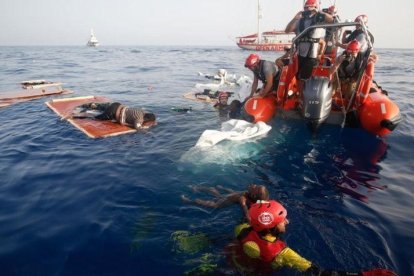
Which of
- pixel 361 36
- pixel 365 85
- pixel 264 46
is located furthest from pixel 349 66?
pixel 264 46

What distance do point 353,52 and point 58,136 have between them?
7904 millimetres

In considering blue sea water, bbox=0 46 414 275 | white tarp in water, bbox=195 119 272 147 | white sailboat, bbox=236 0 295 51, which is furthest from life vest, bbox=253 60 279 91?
white sailboat, bbox=236 0 295 51

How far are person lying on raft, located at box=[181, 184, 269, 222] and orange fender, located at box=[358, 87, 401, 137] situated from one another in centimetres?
428

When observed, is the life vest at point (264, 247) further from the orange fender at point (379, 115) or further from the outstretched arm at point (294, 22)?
the outstretched arm at point (294, 22)

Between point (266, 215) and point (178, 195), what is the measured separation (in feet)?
7.51

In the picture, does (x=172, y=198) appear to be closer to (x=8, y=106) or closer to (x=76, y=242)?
(x=76, y=242)

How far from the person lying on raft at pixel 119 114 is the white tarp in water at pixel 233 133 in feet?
8.35

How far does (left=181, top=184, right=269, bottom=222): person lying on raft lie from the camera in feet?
13.0

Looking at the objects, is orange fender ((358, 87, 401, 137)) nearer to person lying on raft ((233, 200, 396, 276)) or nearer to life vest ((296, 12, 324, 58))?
life vest ((296, 12, 324, 58))

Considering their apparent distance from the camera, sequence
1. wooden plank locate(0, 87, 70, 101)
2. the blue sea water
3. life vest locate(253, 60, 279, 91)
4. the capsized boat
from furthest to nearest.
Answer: wooden plank locate(0, 87, 70, 101) → life vest locate(253, 60, 279, 91) → the capsized boat → the blue sea water

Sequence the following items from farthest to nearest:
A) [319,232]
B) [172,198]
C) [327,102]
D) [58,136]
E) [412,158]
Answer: [58,136] < [412,158] < [327,102] < [172,198] < [319,232]

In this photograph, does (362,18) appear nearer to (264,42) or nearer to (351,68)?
(351,68)

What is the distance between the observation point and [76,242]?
4.14m

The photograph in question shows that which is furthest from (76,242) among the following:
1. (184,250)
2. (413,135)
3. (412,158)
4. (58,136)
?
(413,135)
